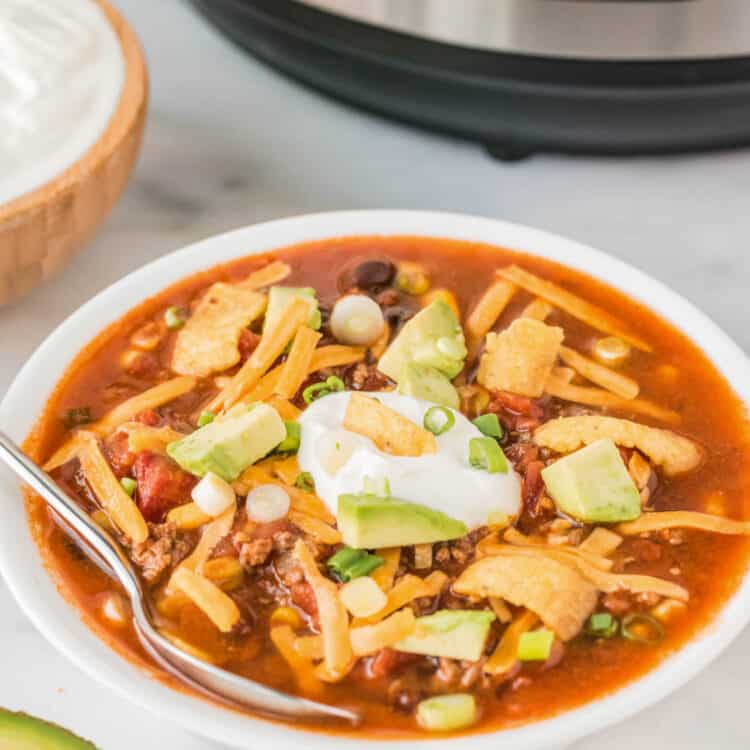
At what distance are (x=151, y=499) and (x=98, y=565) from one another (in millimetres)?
120

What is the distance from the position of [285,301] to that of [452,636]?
29.1 inches

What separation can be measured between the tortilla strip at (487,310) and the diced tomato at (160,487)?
1.81 ft

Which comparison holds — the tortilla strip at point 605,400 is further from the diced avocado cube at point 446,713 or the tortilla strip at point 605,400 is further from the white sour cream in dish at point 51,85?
the white sour cream in dish at point 51,85

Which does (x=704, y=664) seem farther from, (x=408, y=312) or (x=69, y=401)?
(x=69, y=401)

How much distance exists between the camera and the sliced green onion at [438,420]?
200cm

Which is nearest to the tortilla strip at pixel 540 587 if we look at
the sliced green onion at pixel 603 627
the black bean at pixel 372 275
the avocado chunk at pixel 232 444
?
the sliced green onion at pixel 603 627

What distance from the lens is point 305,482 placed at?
1969 mm

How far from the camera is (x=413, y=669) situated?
1.75 metres

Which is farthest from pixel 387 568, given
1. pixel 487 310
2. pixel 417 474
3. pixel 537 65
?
pixel 537 65

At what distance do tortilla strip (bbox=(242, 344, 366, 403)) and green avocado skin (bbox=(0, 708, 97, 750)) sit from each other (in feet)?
1.82

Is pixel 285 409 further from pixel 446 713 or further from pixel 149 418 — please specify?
pixel 446 713

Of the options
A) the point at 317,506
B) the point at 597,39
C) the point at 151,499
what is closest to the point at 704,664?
the point at 317,506

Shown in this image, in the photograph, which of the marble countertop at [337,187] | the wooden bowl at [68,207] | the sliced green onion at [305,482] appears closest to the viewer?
the sliced green onion at [305,482]

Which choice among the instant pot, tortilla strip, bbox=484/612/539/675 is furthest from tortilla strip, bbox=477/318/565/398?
the instant pot
